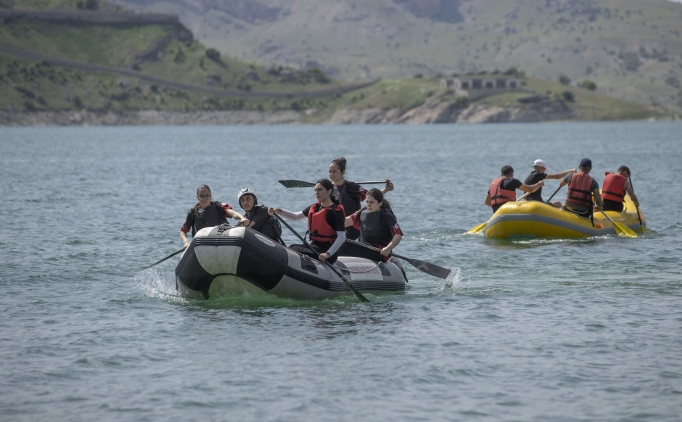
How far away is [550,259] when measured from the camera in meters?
20.5

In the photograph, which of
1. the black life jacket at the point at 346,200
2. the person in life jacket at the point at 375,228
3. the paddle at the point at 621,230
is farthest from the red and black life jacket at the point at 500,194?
the person in life jacket at the point at 375,228

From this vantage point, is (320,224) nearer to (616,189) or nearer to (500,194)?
(500,194)

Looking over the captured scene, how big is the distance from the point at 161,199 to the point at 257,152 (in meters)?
50.0

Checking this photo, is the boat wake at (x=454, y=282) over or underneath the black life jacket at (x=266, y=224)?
underneath

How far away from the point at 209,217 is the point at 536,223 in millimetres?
9805

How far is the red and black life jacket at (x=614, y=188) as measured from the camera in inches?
948

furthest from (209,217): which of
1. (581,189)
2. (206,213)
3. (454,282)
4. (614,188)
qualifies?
(614,188)

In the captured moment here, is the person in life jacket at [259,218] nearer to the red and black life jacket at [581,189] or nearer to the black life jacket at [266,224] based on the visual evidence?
the black life jacket at [266,224]

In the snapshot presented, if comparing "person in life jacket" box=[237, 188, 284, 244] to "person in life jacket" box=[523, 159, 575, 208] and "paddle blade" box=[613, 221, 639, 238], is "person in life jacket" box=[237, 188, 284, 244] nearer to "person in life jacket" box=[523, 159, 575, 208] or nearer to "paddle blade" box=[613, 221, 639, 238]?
"person in life jacket" box=[523, 159, 575, 208]

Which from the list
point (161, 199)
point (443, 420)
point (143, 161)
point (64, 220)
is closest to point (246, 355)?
point (443, 420)

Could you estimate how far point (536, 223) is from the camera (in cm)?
2283

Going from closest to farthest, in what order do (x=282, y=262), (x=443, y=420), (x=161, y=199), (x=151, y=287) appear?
(x=443, y=420) < (x=282, y=262) < (x=151, y=287) < (x=161, y=199)

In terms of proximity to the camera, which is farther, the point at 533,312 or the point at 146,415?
the point at 533,312

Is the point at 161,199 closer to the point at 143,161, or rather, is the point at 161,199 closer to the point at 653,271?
the point at 653,271
